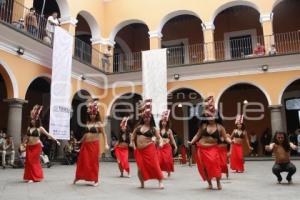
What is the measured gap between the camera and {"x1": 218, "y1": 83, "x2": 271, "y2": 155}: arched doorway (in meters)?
20.9

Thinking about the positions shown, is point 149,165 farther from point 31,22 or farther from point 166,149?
point 31,22

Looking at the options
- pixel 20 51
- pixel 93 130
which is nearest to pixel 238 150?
pixel 93 130

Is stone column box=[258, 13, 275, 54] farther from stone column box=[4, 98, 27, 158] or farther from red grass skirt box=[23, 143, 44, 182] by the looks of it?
red grass skirt box=[23, 143, 44, 182]

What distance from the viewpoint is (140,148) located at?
6.76 metres

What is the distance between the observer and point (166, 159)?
920 cm

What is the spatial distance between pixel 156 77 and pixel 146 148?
11536 millimetres

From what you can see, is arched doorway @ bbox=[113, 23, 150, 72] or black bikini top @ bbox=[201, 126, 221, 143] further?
arched doorway @ bbox=[113, 23, 150, 72]

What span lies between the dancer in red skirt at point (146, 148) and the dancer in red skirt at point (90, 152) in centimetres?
95

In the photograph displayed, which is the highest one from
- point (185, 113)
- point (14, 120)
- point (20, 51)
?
point (20, 51)

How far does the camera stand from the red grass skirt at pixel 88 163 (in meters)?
7.20

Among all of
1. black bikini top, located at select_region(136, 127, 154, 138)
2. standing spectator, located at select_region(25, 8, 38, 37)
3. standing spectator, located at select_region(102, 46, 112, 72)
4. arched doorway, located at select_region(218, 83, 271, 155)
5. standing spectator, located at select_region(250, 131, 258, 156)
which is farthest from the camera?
arched doorway, located at select_region(218, 83, 271, 155)

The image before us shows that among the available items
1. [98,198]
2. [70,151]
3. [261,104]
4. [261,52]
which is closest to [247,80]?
[261,52]

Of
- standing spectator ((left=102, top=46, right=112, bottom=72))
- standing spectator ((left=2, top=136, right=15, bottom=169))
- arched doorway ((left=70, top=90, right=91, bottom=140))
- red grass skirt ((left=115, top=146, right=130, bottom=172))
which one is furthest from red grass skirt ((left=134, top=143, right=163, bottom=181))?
arched doorway ((left=70, top=90, right=91, bottom=140))

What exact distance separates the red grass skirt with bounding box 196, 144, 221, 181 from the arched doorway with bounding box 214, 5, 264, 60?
14708 millimetres
